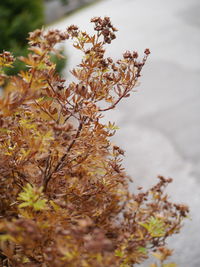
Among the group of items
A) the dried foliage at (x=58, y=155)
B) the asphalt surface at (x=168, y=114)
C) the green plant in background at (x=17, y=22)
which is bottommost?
the dried foliage at (x=58, y=155)

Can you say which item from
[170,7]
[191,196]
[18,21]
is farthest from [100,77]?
[170,7]

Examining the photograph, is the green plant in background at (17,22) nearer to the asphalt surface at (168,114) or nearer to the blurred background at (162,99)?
the blurred background at (162,99)

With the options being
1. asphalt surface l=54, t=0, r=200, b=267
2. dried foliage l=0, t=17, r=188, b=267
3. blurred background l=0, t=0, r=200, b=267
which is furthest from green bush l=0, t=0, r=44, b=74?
dried foliage l=0, t=17, r=188, b=267

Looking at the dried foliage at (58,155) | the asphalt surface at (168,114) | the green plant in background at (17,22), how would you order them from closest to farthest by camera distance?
the dried foliage at (58,155)
the asphalt surface at (168,114)
the green plant in background at (17,22)

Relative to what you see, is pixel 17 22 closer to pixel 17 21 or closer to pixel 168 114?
pixel 17 21

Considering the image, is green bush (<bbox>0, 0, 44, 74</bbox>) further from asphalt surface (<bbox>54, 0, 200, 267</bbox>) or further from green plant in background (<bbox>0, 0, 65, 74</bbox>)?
asphalt surface (<bbox>54, 0, 200, 267</bbox>)

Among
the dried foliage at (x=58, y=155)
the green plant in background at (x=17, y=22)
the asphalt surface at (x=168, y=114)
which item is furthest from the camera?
the green plant in background at (x=17, y=22)

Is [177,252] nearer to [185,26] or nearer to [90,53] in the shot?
[90,53]

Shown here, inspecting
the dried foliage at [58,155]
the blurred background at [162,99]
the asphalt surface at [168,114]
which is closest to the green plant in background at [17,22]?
the blurred background at [162,99]

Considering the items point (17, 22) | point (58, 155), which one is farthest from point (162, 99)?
point (58, 155)
